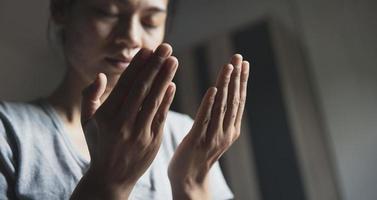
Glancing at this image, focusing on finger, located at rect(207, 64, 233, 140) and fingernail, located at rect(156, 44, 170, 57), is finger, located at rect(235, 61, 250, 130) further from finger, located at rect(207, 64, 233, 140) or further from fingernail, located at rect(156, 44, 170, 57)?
fingernail, located at rect(156, 44, 170, 57)

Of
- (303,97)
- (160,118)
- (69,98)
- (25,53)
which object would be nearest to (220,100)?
(160,118)

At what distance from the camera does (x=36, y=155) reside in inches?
19.2

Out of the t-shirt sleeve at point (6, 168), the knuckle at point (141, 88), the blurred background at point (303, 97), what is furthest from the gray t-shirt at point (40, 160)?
the blurred background at point (303, 97)

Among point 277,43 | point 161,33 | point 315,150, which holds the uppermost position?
point 277,43

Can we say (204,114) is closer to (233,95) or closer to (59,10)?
(233,95)

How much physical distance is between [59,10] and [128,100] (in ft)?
1.18

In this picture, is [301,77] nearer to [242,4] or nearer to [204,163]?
[242,4]

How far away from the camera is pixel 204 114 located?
0.52 m

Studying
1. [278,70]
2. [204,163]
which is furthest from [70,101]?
[278,70]

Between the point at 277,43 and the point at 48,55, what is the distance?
933mm

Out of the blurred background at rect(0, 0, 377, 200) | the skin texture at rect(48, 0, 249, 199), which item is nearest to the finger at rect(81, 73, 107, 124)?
the skin texture at rect(48, 0, 249, 199)

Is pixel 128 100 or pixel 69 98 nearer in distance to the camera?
pixel 128 100

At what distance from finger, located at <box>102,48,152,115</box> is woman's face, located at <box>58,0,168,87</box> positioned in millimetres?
175

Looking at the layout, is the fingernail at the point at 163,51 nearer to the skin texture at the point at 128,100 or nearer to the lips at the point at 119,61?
the skin texture at the point at 128,100
